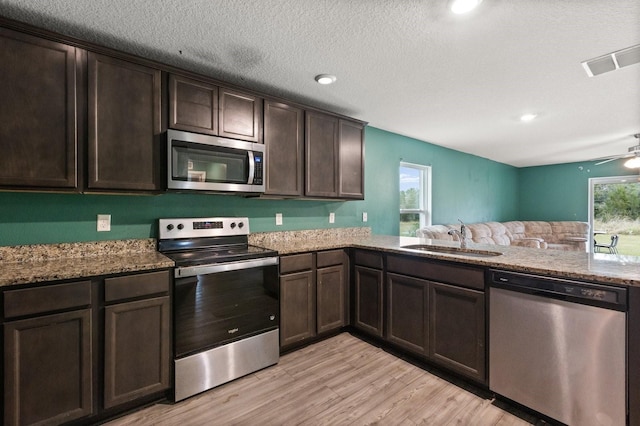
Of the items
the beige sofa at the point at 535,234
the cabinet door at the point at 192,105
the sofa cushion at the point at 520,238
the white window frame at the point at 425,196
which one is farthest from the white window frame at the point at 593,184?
the cabinet door at the point at 192,105

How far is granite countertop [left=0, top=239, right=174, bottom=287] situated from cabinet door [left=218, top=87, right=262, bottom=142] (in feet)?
3.66

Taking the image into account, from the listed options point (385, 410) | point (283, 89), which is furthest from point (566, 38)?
point (385, 410)

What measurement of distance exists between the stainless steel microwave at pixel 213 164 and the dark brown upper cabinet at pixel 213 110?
0.30 ft

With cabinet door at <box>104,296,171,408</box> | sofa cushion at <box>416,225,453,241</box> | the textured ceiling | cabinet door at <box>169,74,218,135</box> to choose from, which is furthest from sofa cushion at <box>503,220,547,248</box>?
cabinet door at <box>104,296,171,408</box>

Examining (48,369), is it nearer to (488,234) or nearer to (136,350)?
(136,350)

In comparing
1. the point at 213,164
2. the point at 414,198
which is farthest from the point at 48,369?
the point at 414,198

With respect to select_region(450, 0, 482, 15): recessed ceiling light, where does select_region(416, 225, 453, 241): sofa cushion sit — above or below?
below

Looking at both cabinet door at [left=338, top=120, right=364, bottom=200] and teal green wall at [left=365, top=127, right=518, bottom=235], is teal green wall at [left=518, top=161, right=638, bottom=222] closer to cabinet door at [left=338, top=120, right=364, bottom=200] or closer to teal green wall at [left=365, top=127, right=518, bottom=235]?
teal green wall at [left=365, top=127, right=518, bottom=235]

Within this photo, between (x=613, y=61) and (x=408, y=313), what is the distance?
98.2 inches

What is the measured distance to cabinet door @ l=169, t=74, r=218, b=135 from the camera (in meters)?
2.18

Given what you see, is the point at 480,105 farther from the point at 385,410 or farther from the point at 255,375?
the point at 255,375

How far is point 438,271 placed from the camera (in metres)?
2.27

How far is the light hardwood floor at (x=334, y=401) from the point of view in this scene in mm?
1813

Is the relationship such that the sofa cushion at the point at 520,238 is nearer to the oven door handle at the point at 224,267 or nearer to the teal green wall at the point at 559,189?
the teal green wall at the point at 559,189
